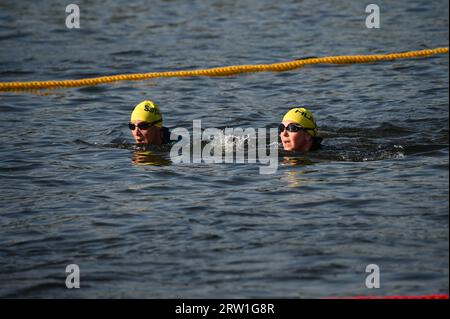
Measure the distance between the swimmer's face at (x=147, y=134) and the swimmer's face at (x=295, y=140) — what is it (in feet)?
6.67

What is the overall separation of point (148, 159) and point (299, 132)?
7.64 ft

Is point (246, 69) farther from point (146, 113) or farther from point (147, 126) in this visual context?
point (147, 126)

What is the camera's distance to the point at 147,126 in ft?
42.1

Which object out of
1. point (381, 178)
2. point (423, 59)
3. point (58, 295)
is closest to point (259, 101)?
point (423, 59)

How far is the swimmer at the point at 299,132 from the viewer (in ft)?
40.5

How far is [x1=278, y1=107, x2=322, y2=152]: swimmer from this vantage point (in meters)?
12.4

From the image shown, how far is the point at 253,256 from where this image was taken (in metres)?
8.39

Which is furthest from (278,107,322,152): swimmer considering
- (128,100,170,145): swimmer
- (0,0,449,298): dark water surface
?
(128,100,170,145): swimmer

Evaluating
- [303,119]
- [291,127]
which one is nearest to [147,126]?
[291,127]

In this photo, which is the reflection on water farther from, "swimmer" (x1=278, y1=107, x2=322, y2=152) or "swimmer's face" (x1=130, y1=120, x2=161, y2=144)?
"swimmer" (x1=278, y1=107, x2=322, y2=152)

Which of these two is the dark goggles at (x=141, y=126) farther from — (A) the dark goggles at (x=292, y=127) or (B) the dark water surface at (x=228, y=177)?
(A) the dark goggles at (x=292, y=127)

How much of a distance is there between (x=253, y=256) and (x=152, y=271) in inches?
41.0

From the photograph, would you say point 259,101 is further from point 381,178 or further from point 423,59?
point 381,178

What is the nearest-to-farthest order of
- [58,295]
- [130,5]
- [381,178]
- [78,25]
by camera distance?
[58,295] < [381,178] < [78,25] < [130,5]
